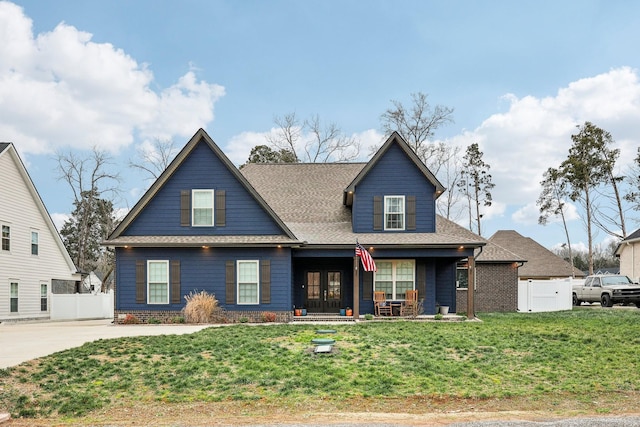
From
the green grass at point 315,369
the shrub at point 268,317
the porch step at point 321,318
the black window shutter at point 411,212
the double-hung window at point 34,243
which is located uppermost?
the black window shutter at point 411,212

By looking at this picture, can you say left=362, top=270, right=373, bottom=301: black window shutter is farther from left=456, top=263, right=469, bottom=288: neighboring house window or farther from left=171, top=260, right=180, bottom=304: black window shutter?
left=171, top=260, right=180, bottom=304: black window shutter

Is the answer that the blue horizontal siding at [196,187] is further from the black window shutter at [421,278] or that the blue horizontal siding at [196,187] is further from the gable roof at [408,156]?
the black window shutter at [421,278]

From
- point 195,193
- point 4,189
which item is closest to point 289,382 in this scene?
point 195,193

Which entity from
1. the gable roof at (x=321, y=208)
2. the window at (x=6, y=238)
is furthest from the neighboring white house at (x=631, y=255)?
the window at (x=6, y=238)

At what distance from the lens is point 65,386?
10312mm

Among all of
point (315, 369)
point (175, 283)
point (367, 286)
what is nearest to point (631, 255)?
point (367, 286)

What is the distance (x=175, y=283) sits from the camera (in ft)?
72.1

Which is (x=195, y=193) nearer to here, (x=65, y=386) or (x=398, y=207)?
(x=398, y=207)

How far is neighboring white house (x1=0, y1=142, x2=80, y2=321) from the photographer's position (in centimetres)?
2698

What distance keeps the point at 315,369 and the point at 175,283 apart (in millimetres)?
11857

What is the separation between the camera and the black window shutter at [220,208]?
22359 mm

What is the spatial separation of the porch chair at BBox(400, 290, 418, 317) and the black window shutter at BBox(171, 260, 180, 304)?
8281 millimetres

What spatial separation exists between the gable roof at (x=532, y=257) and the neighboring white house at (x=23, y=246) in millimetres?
27465

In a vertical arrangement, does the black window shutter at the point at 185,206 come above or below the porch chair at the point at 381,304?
above
